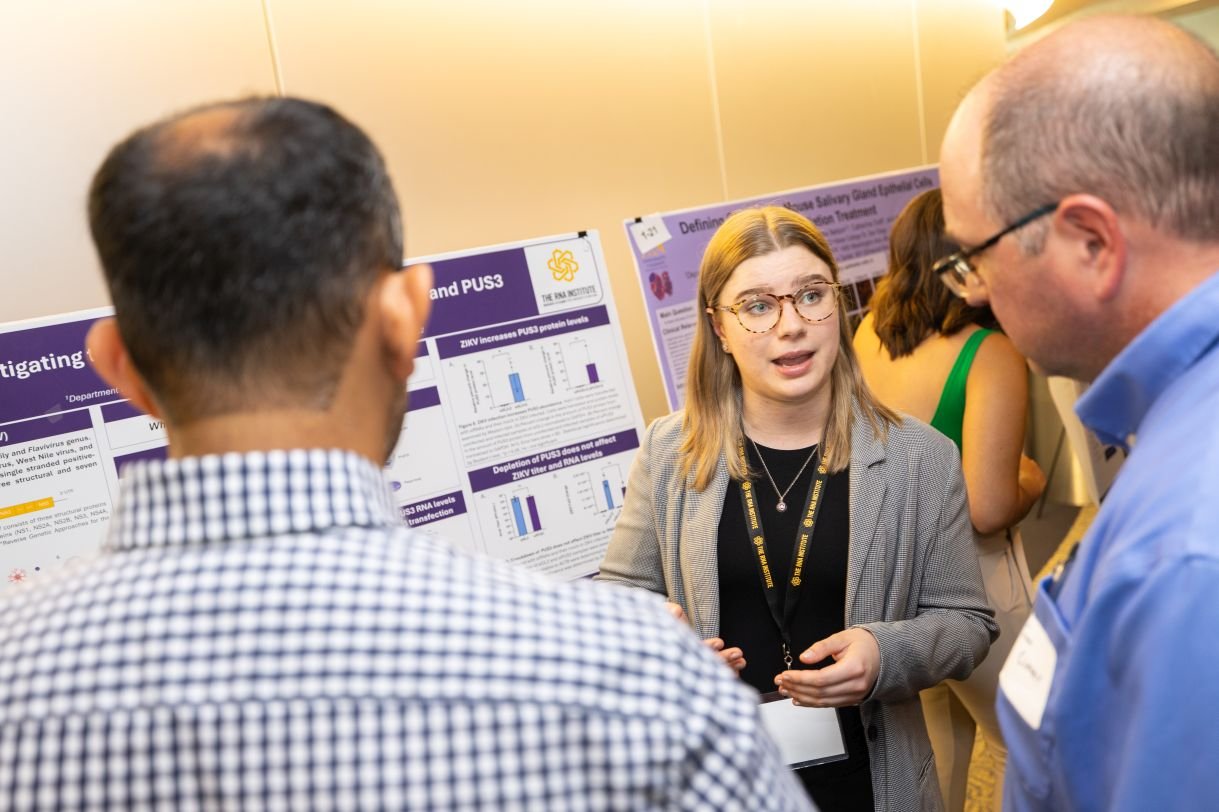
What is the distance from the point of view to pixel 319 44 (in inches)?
124

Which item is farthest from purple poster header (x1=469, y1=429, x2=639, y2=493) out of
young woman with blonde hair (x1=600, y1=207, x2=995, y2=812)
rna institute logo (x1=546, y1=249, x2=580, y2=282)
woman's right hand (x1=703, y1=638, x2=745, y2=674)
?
woman's right hand (x1=703, y1=638, x2=745, y2=674)

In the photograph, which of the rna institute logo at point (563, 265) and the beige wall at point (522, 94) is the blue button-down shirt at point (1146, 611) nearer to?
the rna institute logo at point (563, 265)

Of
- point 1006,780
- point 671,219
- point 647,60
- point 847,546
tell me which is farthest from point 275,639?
point 647,60

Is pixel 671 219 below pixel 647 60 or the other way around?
below

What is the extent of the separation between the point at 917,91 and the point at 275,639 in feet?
15.0

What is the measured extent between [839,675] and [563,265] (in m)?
1.57

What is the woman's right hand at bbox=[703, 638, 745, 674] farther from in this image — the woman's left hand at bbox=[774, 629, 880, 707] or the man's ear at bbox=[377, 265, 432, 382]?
the man's ear at bbox=[377, 265, 432, 382]

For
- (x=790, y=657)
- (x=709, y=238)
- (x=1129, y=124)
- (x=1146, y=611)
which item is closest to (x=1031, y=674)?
(x=1146, y=611)

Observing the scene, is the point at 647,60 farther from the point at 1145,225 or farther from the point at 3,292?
the point at 1145,225

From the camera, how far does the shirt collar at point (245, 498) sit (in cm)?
68

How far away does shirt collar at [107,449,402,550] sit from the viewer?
0.68 meters

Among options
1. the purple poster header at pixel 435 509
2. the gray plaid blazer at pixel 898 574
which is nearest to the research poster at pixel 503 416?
the purple poster header at pixel 435 509

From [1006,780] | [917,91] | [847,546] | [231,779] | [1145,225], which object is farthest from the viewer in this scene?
[917,91]

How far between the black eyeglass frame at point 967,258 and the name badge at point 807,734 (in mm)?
870
